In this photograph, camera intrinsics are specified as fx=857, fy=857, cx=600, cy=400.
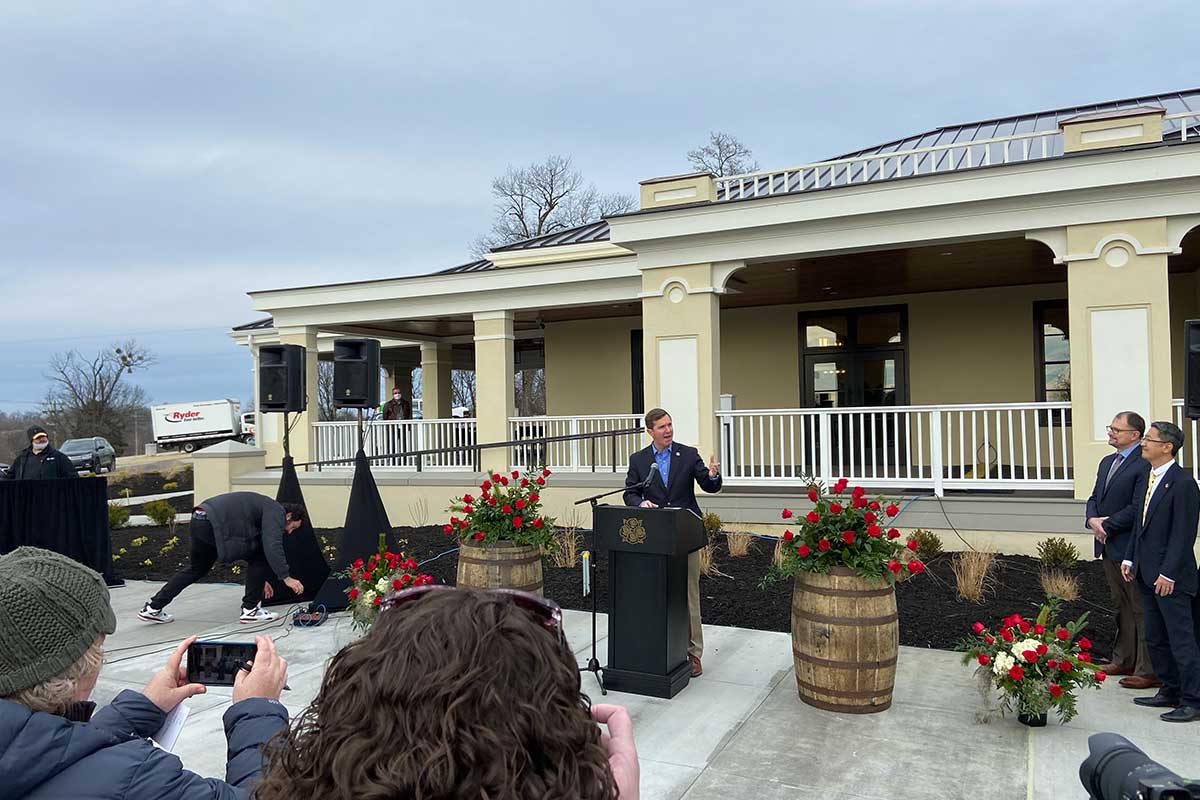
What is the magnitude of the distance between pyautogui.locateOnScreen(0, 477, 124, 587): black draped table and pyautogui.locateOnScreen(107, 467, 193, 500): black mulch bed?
575 inches

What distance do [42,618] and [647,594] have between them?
162 inches

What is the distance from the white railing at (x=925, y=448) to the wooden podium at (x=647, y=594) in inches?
134

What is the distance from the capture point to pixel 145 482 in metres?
26.1

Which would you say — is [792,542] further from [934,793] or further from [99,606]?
[99,606]

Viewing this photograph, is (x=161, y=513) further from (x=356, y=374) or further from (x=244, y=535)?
(x=244, y=535)

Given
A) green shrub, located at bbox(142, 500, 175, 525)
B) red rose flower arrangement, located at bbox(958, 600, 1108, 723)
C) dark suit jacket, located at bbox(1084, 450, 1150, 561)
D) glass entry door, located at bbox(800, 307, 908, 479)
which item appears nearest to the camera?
red rose flower arrangement, located at bbox(958, 600, 1108, 723)

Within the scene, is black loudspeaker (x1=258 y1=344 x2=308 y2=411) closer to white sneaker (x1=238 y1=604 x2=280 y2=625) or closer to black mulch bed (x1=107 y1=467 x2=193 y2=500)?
white sneaker (x1=238 y1=604 x2=280 y2=625)

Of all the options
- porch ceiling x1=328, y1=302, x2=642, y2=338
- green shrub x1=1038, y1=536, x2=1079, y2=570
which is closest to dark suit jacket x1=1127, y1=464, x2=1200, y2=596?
green shrub x1=1038, y1=536, x2=1079, y2=570

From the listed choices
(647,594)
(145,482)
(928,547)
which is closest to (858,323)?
(928,547)

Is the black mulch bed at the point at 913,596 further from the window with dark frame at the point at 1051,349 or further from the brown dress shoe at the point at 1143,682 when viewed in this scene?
the window with dark frame at the point at 1051,349

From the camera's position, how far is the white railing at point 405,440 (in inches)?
595

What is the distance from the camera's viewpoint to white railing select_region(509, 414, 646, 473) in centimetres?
1440

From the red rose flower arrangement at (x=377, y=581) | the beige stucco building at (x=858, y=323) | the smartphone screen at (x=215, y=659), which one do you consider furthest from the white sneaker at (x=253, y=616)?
the smartphone screen at (x=215, y=659)

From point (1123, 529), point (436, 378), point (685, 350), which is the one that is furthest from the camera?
point (436, 378)
